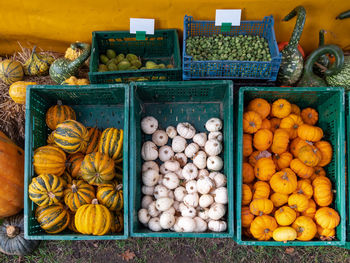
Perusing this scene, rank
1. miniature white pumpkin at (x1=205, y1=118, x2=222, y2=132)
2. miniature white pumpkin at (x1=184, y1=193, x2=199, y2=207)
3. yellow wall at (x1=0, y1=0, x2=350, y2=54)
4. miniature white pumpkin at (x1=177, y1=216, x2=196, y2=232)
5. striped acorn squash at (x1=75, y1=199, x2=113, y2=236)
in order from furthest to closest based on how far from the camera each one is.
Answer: yellow wall at (x1=0, y1=0, x2=350, y2=54) → miniature white pumpkin at (x1=205, y1=118, x2=222, y2=132) → miniature white pumpkin at (x1=184, y1=193, x2=199, y2=207) → miniature white pumpkin at (x1=177, y1=216, x2=196, y2=232) → striped acorn squash at (x1=75, y1=199, x2=113, y2=236)

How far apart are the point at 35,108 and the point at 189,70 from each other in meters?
1.63

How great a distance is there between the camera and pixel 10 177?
2.91m

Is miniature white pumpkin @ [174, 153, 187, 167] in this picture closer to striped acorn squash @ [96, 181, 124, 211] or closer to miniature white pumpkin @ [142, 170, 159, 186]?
miniature white pumpkin @ [142, 170, 159, 186]

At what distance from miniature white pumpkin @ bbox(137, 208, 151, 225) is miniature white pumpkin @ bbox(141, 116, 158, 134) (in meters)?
0.83

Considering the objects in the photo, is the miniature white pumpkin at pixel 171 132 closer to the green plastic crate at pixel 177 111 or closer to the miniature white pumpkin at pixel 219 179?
the green plastic crate at pixel 177 111

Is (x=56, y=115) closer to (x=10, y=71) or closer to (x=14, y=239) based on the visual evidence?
(x=10, y=71)

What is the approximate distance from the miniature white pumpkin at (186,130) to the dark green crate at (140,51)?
1.84 ft

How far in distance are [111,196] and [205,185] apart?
91cm

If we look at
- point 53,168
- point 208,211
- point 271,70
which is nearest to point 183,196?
point 208,211

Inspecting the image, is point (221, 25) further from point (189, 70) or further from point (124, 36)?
point (124, 36)

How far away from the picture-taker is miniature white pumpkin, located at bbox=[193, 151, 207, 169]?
293 centimetres

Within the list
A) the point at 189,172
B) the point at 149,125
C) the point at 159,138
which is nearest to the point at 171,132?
the point at 159,138

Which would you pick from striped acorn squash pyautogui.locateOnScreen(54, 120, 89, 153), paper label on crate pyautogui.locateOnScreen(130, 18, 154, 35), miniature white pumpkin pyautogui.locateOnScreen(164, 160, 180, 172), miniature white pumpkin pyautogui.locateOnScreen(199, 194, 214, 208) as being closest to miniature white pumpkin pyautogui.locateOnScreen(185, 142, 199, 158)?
miniature white pumpkin pyautogui.locateOnScreen(164, 160, 180, 172)

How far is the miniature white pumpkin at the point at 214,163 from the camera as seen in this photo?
2904 millimetres
